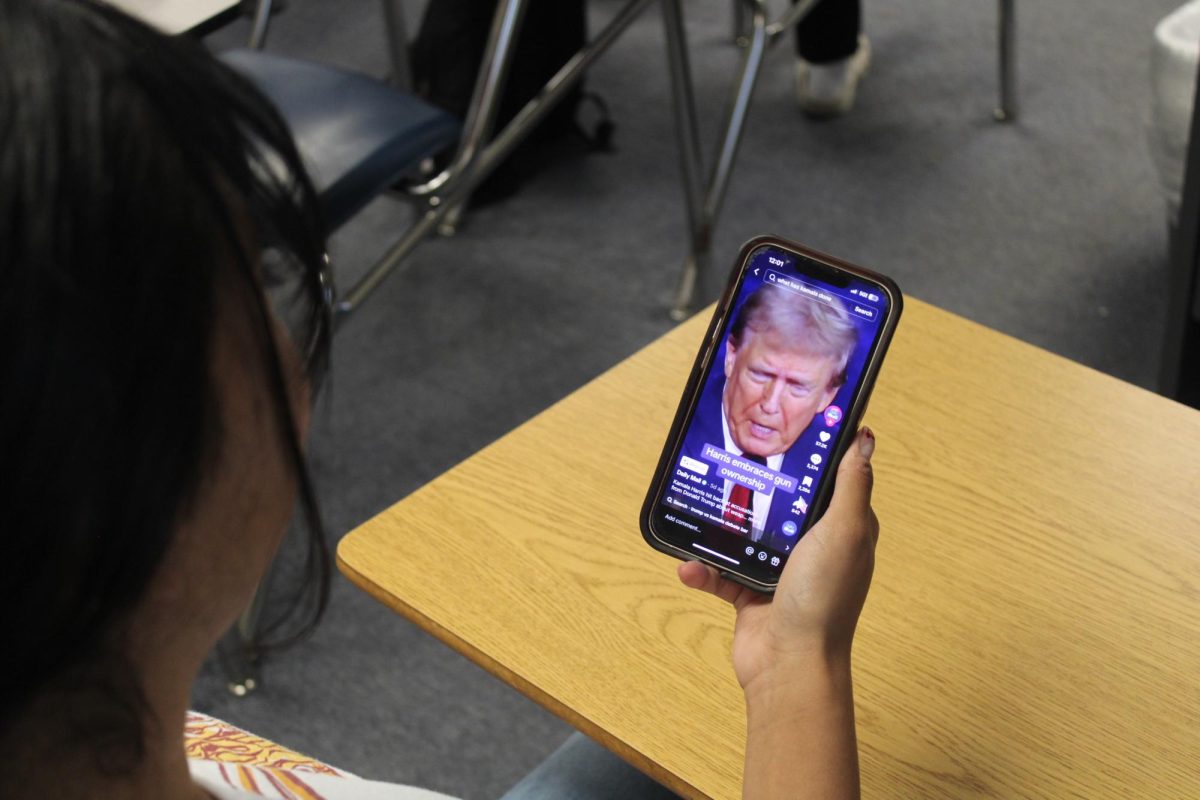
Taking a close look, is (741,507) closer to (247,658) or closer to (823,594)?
(823,594)

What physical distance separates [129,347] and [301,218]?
0.10 metres

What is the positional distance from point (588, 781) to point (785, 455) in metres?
0.27

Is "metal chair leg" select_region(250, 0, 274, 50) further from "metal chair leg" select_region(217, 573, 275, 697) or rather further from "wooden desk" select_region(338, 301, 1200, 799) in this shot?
"wooden desk" select_region(338, 301, 1200, 799)

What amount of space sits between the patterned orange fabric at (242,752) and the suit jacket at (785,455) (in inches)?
10.2

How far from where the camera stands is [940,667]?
2.32 feet

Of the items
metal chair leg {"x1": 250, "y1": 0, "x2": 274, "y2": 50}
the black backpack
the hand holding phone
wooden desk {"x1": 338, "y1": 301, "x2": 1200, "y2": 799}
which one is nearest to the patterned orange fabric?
wooden desk {"x1": 338, "y1": 301, "x2": 1200, "y2": 799}

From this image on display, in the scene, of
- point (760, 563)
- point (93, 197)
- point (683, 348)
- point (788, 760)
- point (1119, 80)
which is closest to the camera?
point (93, 197)

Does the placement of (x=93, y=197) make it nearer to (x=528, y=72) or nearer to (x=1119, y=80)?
(x=528, y=72)

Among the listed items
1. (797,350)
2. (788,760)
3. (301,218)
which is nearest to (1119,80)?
(797,350)

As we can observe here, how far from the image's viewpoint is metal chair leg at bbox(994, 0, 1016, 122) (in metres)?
2.31

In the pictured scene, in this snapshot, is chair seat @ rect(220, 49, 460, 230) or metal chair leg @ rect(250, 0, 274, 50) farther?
metal chair leg @ rect(250, 0, 274, 50)

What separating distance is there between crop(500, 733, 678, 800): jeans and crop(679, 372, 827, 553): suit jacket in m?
0.21

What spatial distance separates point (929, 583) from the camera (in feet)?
2.47

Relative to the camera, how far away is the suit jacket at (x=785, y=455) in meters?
0.71
